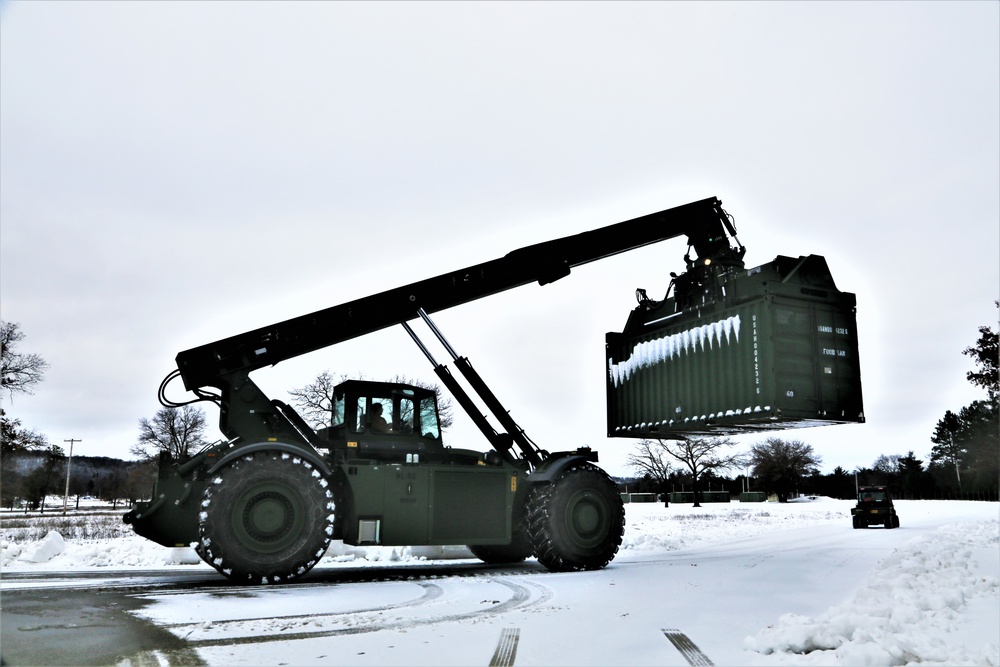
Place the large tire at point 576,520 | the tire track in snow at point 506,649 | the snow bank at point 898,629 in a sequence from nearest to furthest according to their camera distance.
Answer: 1. the snow bank at point 898,629
2. the tire track in snow at point 506,649
3. the large tire at point 576,520

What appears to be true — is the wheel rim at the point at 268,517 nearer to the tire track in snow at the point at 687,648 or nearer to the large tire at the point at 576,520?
the large tire at the point at 576,520

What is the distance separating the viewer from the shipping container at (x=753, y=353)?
12.8 metres

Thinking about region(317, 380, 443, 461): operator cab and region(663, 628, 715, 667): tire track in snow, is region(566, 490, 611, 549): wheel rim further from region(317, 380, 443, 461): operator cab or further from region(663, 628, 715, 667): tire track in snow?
region(663, 628, 715, 667): tire track in snow

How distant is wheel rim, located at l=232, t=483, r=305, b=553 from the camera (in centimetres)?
1022

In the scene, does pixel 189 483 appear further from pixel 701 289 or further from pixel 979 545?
pixel 979 545

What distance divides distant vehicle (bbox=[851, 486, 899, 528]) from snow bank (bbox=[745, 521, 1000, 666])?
17.5m

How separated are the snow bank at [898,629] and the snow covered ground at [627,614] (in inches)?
0.6

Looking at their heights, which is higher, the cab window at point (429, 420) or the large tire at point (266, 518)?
the cab window at point (429, 420)

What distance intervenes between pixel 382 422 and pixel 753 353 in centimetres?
627

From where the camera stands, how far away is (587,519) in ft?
41.3

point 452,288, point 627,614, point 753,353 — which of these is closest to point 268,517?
point 452,288

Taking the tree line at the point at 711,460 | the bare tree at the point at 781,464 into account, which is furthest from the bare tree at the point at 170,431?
the bare tree at the point at 781,464

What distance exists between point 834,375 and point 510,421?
18.6 feet

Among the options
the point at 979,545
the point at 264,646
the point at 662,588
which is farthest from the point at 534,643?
the point at 979,545
